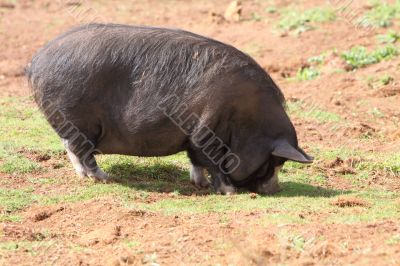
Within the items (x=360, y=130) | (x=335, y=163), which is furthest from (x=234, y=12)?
(x=335, y=163)

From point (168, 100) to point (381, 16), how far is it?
949cm

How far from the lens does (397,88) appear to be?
1373 centimetres

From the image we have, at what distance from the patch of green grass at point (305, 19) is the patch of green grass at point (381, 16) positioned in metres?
0.92

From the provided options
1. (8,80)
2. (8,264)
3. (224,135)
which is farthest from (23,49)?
(8,264)

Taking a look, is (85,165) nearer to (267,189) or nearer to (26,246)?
(267,189)

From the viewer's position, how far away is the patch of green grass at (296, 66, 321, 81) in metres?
15.0

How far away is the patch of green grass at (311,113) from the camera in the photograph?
12.9 metres

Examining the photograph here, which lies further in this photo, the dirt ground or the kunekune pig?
the kunekune pig

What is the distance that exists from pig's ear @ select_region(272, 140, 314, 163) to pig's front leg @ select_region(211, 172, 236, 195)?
0.68 metres

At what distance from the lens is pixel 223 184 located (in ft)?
30.0

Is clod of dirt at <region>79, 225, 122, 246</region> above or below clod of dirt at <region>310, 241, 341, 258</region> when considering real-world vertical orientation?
below

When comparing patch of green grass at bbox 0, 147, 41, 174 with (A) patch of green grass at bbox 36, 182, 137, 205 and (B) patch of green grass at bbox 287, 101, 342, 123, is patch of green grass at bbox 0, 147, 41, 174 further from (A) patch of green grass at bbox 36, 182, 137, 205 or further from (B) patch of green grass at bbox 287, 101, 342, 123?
(B) patch of green grass at bbox 287, 101, 342, 123

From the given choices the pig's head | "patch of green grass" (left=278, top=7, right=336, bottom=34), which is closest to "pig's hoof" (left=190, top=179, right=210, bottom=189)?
the pig's head

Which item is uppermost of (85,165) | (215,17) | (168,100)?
(168,100)
